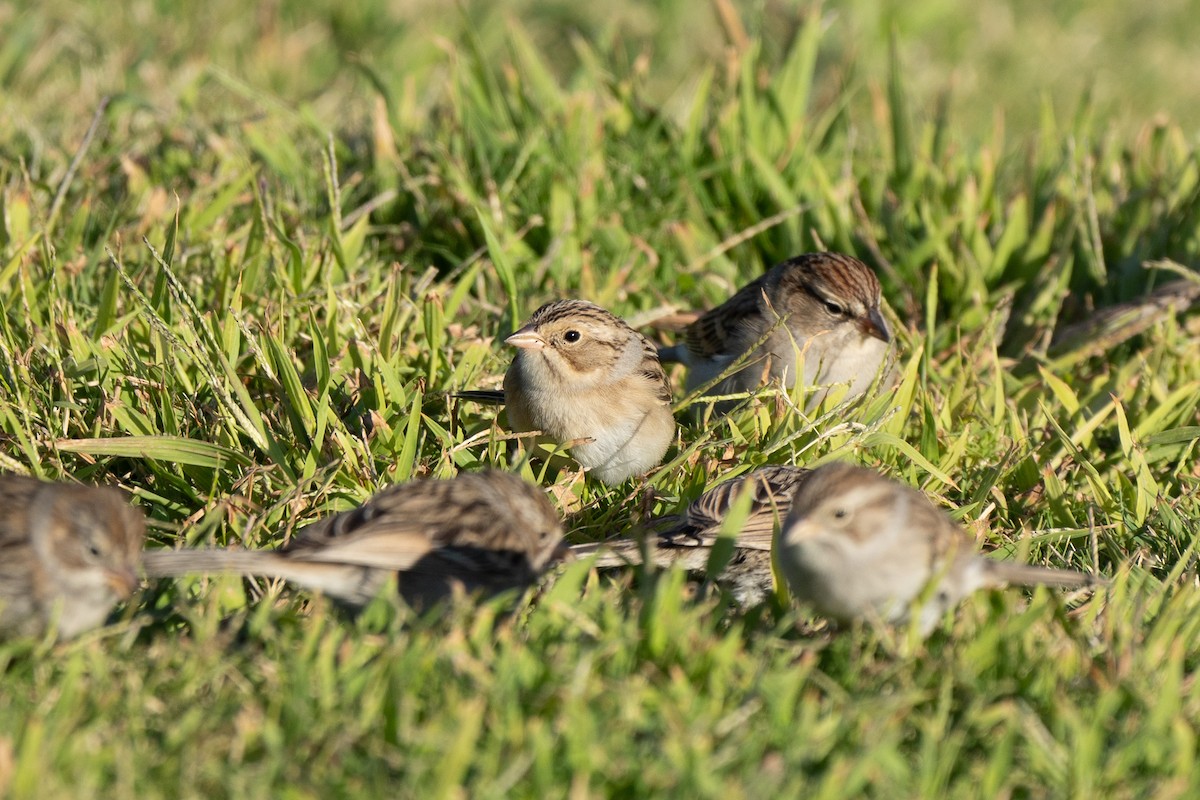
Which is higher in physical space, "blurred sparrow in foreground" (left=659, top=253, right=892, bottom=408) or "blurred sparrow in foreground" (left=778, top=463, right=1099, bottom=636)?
"blurred sparrow in foreground" (left=778, top=463, right=1099, bottom=636)

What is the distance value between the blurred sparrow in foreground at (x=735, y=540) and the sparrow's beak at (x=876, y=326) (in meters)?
1.16

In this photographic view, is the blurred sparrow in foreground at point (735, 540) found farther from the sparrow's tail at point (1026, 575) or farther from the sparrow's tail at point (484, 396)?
the sparrow's tail at point (484, 396)

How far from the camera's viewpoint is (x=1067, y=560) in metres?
5.36

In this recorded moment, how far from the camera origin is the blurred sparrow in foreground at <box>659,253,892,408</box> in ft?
20.9

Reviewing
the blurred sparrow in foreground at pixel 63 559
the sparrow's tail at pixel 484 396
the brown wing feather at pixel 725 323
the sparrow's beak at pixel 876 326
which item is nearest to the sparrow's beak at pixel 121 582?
the blurred sparrow in foreground at pixel 63 559

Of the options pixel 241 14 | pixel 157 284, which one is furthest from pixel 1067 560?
pixel 241 14

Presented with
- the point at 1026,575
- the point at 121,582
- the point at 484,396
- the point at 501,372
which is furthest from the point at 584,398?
the point at 121,582

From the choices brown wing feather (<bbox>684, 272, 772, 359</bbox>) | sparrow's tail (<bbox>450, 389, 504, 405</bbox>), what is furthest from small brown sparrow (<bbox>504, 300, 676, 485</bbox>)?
brown wing feather (<bbox>684, 272, 772, 359</bbox>)

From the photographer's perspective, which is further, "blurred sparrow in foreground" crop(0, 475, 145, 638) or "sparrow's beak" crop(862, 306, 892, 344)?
"sparrow's beak" crop(862, 306, 892, 344)

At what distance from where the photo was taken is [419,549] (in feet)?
14.0

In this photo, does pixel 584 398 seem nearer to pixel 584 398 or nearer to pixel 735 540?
pixel 584 398

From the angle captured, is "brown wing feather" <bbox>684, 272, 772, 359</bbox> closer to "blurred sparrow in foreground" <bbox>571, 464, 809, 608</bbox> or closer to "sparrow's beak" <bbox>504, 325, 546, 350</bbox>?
"sparrow's beak" <bbox>504, 325, 546, 350</bbox>

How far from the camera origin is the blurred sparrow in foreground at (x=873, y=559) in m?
4.24

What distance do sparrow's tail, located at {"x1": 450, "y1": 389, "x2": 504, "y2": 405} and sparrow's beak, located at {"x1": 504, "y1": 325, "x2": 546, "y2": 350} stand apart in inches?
11.9
